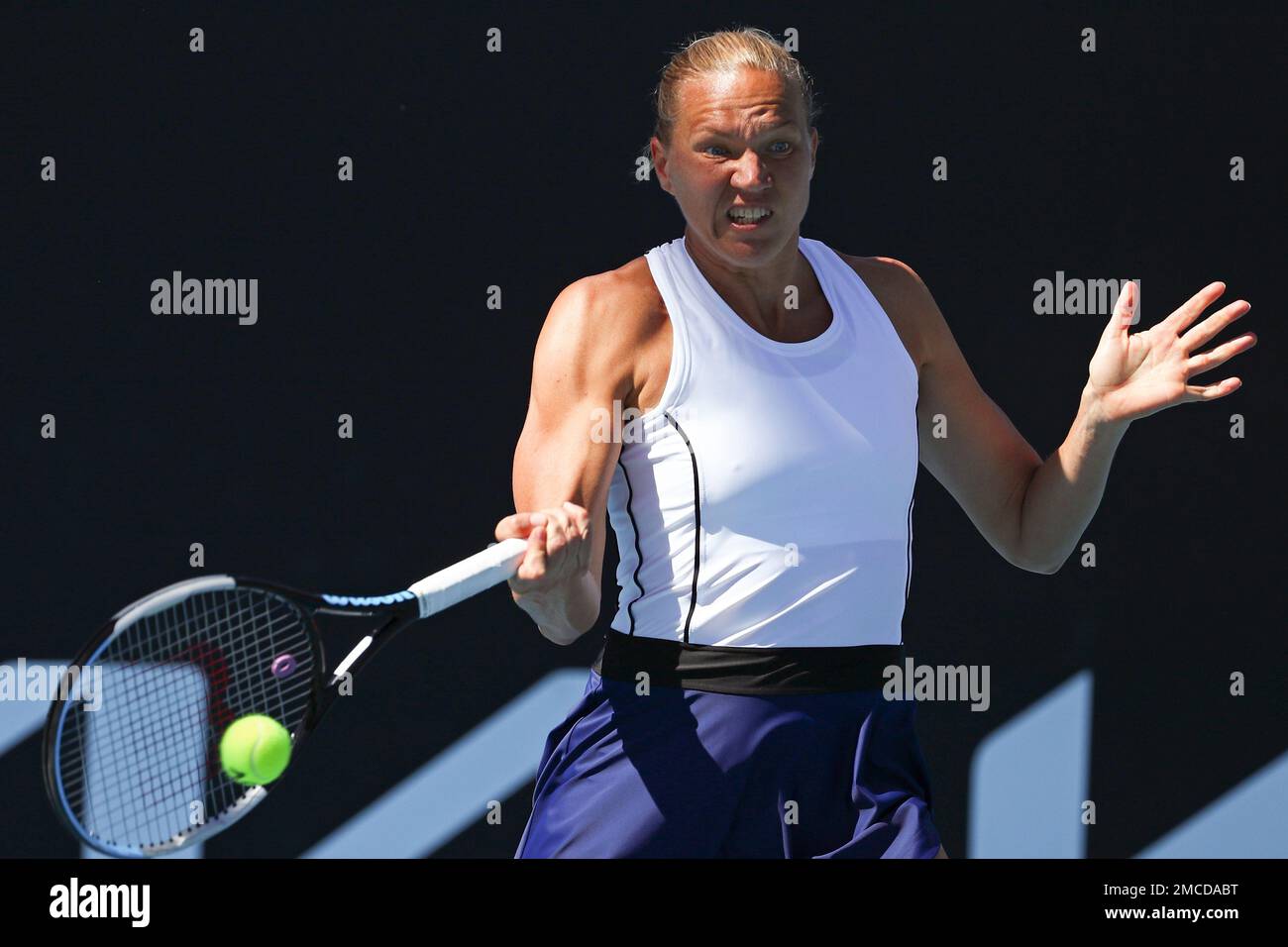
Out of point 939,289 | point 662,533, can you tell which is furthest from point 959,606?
point 662,533

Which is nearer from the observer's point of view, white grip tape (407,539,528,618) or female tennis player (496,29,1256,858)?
white grip tape (407,539,528,618)

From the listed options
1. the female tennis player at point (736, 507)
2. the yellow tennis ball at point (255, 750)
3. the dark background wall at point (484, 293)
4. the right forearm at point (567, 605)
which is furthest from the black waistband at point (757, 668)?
the dark background wall at point (484, 293)

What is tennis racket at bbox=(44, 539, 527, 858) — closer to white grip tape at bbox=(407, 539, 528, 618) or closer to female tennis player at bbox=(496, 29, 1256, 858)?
white grip tape at bbox=(407, 539, 528, 618)

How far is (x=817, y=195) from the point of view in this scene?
3949mm

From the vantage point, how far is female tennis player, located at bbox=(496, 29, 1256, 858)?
2.47m

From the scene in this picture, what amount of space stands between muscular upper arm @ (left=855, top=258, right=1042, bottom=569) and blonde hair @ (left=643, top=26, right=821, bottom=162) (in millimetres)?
349

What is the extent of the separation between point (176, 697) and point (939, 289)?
7.11 ft

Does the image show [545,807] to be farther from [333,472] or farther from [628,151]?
[628,151]

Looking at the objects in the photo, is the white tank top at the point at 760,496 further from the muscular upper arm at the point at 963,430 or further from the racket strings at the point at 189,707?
the racket strings at the point at 189,707

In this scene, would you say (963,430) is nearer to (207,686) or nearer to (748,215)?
(748,215)

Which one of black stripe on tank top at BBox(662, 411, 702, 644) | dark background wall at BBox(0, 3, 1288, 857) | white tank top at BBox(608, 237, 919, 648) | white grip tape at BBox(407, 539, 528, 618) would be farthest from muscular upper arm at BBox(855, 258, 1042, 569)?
dark background wall at BBox(0, 3, 1288, 857)

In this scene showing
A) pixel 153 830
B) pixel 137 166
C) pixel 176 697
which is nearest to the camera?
pixel 176 697

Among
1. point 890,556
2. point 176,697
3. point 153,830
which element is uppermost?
point 890,556

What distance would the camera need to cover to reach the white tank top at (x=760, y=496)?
249 cm
